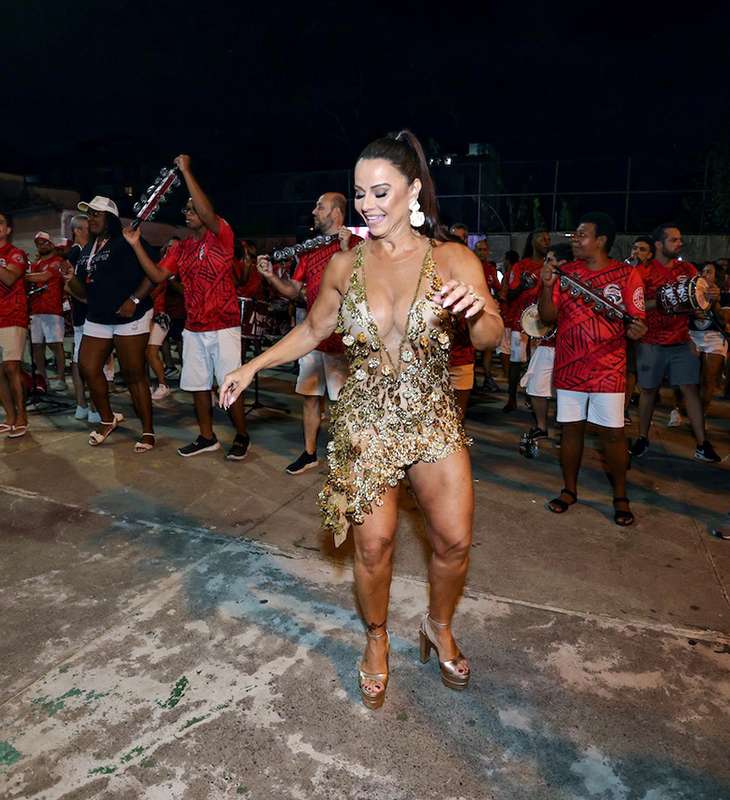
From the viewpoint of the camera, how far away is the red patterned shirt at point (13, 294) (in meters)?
6.48

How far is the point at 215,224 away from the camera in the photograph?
5.52 meters

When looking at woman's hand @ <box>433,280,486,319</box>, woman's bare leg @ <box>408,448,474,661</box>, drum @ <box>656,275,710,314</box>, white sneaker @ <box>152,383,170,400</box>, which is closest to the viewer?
woman's hand @ <box>433,280,486,319</box>

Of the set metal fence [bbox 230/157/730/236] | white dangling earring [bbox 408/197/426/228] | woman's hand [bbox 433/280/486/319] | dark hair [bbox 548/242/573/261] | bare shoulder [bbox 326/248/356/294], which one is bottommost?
woman's hand [bbox 433/280/486/319]

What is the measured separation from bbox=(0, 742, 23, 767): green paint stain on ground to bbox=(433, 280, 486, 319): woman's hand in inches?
90.5

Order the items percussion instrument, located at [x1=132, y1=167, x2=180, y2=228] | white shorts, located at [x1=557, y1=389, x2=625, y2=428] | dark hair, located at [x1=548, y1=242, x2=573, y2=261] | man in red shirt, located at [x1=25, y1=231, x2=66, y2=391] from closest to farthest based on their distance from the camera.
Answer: white shorts, located at [x1=557, y1=389, x2=625, y2=428]
dark hair, located at [x1=548, y1=242, x2=573, y2=261]
percussion instrument, located at [x1=132, y1=167, x2=180, y2=228]
man in red shirt, located at [x1=25, y1=231, x2=66, y2=391]

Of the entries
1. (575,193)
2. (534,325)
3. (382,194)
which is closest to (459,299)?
(382,194)

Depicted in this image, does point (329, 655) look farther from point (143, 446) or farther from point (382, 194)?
point (143, 446)

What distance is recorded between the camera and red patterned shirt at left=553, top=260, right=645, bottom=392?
14.5 ft

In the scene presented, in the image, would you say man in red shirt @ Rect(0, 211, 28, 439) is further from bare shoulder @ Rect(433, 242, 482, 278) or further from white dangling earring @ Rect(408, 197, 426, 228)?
bare shoulder @ Rect(433, 242, 482, 278)

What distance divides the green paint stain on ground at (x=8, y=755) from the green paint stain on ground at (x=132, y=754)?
0.40 metres

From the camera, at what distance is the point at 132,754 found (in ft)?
7.79

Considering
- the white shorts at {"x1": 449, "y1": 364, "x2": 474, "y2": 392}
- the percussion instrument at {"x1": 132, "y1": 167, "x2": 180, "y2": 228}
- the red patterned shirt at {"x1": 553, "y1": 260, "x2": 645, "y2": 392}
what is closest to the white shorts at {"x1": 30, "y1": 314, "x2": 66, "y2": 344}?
the percussion instrument at {"x1": 132, "y1": 167, "x2": 180, "y2": 228}

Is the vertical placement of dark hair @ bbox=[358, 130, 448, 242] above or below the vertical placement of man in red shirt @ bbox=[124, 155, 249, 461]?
above

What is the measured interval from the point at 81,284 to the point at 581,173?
1731 cm
